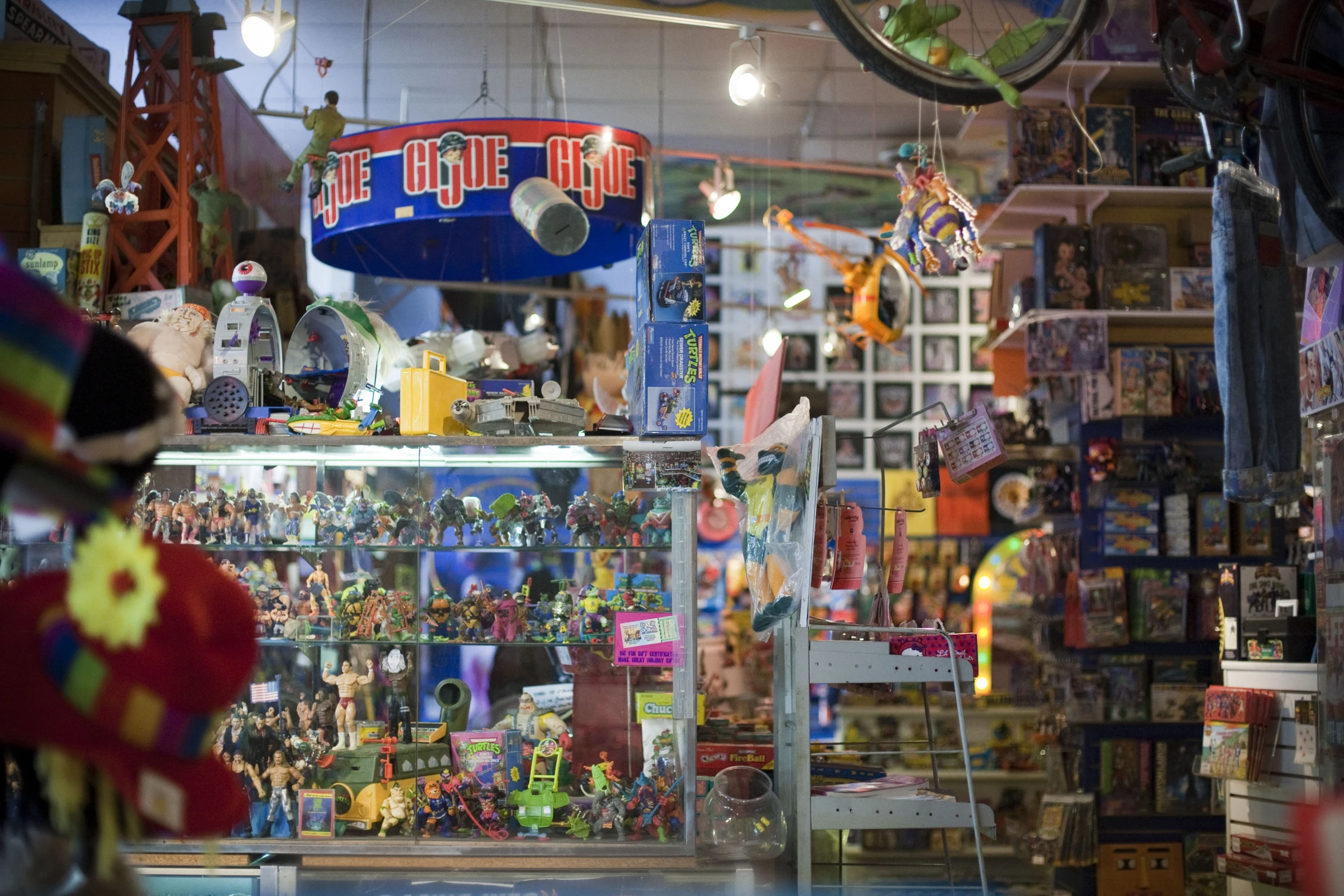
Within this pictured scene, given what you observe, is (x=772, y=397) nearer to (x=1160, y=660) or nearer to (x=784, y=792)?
(x=784, y=792)

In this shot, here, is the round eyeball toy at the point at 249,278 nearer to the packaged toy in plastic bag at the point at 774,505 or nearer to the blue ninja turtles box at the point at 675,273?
the blue ninja turtles box at the point at 675,273

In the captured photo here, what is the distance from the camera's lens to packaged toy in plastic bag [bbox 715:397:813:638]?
391 centimetres

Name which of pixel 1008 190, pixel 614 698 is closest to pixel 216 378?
pixel 614 698

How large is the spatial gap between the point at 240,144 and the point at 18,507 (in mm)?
6589

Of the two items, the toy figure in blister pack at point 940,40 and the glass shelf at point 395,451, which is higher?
the toy figure in blister pack at point 940,40

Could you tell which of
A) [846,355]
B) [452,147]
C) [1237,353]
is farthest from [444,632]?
[846,355]

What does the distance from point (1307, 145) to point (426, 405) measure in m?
2.75

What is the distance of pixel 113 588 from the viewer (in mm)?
1543

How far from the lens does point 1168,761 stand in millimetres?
6082

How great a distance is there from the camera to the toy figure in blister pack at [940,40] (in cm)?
363

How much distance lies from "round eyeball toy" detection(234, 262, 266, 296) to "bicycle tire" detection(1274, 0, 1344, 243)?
3.36 m

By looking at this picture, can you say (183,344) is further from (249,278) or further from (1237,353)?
(1237,353)

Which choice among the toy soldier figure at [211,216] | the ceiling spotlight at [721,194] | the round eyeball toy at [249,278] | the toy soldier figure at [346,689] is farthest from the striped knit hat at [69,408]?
the ceiling spotlight at [721,194]

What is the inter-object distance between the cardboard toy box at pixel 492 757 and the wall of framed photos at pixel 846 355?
5.45 meters
